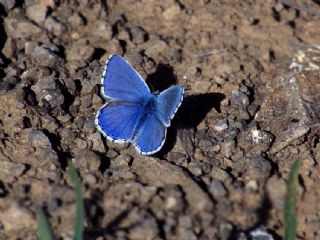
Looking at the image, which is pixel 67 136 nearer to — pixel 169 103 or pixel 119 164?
pixel 119 164

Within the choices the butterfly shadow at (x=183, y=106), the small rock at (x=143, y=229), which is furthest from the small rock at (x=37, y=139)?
the small rock at (x=143, y=229)

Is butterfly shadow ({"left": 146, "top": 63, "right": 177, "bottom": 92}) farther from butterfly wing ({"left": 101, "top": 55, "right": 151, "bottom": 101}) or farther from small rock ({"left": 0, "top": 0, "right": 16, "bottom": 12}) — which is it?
small rock ({"left": 0, "top": 0, "right": 16, "bottom": 12})

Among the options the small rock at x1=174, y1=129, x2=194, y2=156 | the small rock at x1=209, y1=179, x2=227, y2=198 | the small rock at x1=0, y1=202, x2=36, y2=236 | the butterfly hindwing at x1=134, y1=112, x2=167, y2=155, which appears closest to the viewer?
the small rock at x1=0, y1=202, x2=36, y2=236

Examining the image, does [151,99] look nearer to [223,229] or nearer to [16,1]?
[223,229]

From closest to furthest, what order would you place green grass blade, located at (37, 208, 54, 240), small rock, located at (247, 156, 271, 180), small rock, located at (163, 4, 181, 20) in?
green grass blade, located at (37, 208, 54, 240) < small rock, located at (247, 156, 271, 180) < small rock, located at (163, 4, 181, 20)

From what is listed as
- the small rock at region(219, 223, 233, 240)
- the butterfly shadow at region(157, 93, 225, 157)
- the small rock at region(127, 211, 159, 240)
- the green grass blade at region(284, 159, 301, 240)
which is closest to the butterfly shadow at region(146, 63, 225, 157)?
the butterfly shadow at region(157, 93, 225, 157)
